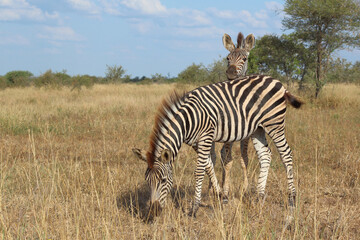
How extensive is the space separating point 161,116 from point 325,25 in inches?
613

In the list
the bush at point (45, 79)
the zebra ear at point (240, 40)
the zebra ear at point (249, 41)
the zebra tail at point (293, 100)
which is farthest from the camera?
the bush at point (45, 79)

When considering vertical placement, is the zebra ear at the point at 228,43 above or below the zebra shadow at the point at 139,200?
above

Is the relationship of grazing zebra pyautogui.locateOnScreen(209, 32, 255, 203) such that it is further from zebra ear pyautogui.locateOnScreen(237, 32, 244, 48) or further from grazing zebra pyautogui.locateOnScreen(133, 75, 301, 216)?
grazing zebra pyautogui.locateOnScreen(133, 75, 301, 216)

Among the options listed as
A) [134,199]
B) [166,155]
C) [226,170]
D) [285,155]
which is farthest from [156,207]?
[285,155]

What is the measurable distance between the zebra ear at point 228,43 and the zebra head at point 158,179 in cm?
310

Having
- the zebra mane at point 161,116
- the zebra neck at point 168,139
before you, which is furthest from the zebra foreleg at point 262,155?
the zebra neck at point 168,139

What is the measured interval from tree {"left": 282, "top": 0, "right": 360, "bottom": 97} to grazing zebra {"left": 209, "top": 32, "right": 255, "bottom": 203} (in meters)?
11.9

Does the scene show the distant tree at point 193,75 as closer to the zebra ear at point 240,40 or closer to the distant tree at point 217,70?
the distant tree at point 217,70

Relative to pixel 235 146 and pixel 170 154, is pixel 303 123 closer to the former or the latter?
pixel 235 146

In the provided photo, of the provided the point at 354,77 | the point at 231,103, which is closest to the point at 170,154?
the point at 231,103

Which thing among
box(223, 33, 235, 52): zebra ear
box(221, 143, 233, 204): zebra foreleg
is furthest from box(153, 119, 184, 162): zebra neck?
box(223, 33, 235, 52): zebra ear

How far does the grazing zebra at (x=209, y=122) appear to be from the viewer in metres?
3.92

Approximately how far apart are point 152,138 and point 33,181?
2704 millimetres

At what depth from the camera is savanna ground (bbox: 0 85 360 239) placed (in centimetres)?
374
